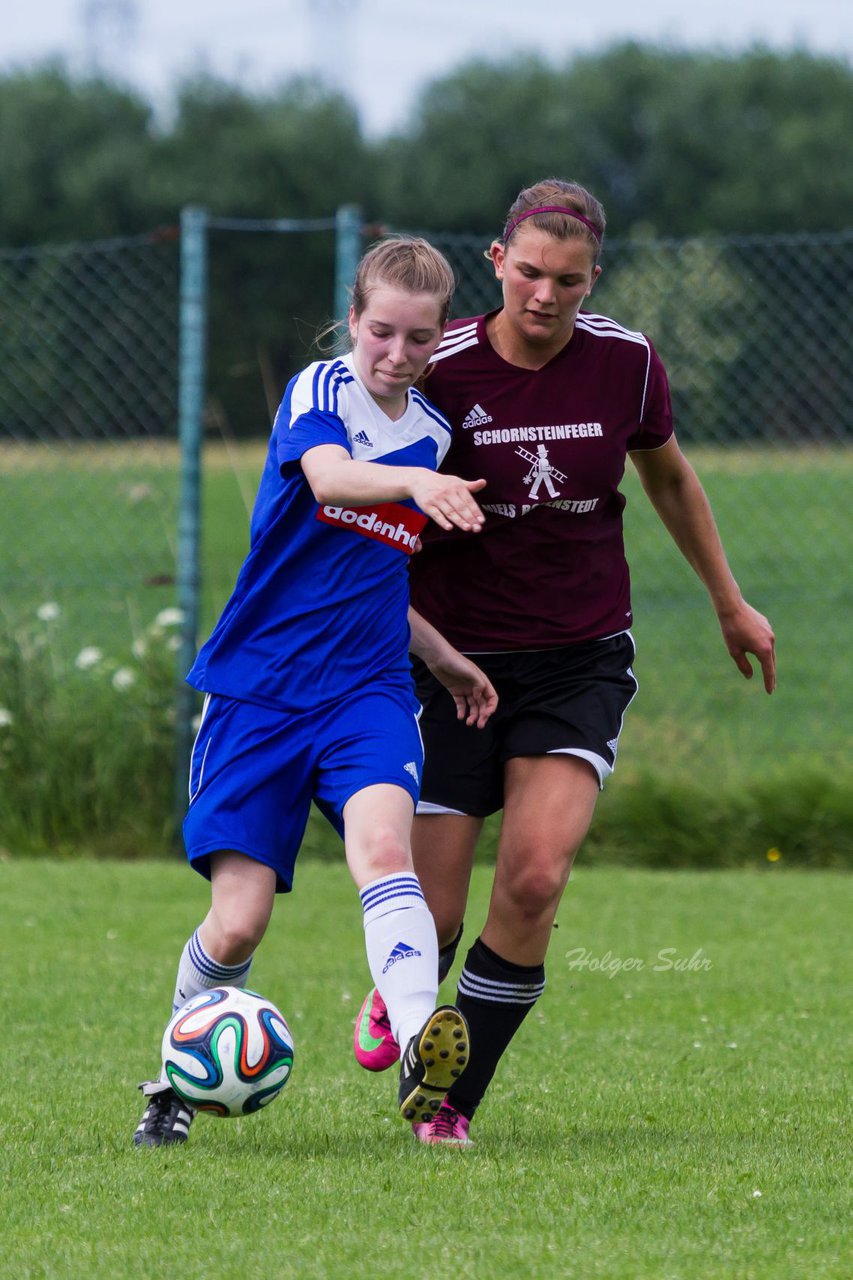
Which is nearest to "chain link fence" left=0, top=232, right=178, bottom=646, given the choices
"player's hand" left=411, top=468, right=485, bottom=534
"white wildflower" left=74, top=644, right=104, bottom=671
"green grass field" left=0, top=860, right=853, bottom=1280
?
"white wildflower" left=74, top=644, right=104, bottom=671

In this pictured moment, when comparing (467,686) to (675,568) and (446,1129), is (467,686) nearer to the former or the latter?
(446,1129)

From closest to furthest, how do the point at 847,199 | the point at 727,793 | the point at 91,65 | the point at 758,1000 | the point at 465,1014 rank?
the point at 465,1014 < the point at 758,1000 < the point at 727,793 < the point at 847,199 < the point at 91,65

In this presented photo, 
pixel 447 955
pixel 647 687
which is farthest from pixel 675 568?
pixel 447 955

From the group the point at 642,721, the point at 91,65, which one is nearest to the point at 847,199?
the point at 91,65

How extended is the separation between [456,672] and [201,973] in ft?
2.87

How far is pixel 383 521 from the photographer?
147 inches

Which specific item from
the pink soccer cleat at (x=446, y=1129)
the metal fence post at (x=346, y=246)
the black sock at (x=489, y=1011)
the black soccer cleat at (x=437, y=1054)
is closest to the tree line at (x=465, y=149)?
the metal fence post at (x=346, y=246)

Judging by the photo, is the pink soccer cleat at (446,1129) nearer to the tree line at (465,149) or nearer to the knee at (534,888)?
the knee at (534,888)

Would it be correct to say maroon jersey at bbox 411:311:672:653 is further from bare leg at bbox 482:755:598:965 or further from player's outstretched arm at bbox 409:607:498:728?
bare leg at bbox 482:755:598:965

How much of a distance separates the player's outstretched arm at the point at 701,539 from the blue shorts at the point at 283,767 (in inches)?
39.3

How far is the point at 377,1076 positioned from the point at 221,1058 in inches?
51.2

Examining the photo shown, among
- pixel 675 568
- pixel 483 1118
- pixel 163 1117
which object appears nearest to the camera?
pixel 163 1117

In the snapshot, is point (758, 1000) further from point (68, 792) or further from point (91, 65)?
point (91, 65)

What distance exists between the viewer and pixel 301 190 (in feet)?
130
